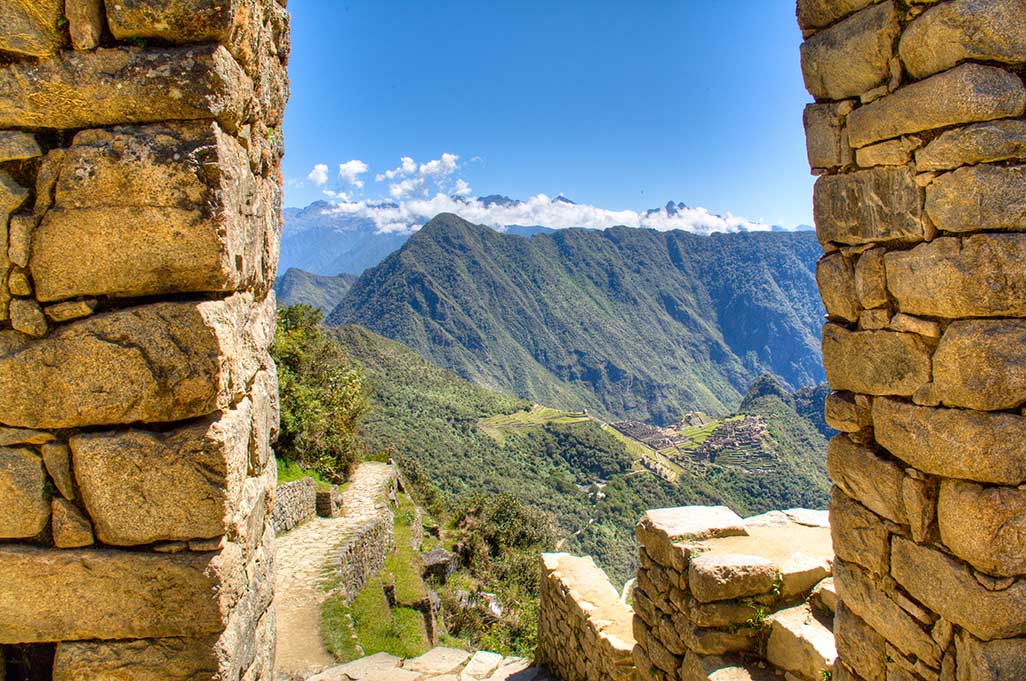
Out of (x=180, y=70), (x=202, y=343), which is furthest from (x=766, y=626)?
(x=180, y=70)

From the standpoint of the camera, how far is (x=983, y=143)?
2467mm

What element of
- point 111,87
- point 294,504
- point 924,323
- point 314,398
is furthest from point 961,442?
point 314,398

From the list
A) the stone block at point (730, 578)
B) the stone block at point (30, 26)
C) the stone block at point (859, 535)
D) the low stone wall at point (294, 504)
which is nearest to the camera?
the stone block at point (30, 26)

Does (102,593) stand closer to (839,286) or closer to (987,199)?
(839,286)

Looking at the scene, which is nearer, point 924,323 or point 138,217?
point 138,217

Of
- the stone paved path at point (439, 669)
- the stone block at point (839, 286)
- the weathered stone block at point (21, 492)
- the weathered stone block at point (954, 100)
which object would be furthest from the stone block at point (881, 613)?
the stone paved path at point (439, 669)

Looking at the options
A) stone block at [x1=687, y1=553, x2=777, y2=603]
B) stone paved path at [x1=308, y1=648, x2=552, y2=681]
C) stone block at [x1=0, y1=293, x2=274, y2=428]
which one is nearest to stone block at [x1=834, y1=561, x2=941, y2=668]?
stone block at [x1=687, y1=553, x2=777, y2=603]

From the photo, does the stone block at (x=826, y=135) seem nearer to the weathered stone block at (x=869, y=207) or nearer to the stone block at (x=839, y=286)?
the weathered stone block at (x=869, y=207)

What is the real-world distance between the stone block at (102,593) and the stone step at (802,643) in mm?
3625

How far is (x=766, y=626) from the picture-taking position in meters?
4.52

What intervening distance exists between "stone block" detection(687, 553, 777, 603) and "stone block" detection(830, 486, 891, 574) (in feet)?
4.29

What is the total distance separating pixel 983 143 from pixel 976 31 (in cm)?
46

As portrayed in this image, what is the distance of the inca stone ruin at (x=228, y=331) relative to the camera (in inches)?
85.7

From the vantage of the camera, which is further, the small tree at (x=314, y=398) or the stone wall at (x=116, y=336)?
the small tree at (x=314, y=398)
